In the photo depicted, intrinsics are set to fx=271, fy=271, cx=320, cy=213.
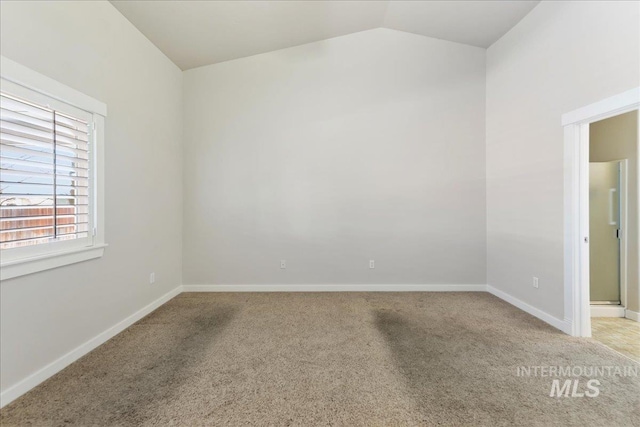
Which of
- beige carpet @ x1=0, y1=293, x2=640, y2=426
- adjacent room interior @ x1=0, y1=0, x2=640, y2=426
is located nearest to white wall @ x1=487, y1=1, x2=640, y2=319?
adjacent room interior @ x1=0, y1=0, x2=640, y2=426

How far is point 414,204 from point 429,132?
3.56 ft

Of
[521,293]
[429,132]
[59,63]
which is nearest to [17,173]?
[59,63]

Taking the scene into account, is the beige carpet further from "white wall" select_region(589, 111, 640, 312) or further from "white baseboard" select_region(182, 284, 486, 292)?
"white wall" select_region(589, 111, 640, 312)

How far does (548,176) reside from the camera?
2.97 m

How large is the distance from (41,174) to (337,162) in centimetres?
311

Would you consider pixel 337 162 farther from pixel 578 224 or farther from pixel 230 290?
pixel 578 224

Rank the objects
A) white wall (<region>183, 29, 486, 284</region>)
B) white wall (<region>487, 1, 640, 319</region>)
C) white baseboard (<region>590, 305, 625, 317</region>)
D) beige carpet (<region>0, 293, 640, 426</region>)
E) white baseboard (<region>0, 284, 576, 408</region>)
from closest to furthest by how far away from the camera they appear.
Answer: beige carpet (<region>0, 293, 640, 426</region>) → white baseboard (<region>0, 284, 576, 408</region>) → white wall (<region>487, 1, 640, 319</region>) → white baseboard (<region>590, 305, 625, 317</region>) → white wall (<region>183, 29, 486, 284</region>)

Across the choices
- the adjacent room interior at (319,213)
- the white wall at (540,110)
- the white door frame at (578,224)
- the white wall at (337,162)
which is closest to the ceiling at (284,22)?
the adjacent room interior at (319,213)

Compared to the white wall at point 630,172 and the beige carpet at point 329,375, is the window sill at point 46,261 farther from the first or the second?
the white wall at point 630,172

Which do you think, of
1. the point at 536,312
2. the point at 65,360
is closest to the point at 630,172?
the point at 536,312

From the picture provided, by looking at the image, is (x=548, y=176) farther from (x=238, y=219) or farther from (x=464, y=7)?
(x=238, y=219)

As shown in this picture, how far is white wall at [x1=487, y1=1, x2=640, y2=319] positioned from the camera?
2.33 metres

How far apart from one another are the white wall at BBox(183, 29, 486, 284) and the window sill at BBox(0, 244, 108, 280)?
5.37ft

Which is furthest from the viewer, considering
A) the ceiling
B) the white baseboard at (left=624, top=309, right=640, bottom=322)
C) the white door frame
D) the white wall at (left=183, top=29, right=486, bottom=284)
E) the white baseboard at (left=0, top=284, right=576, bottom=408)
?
the white wall at (left=183, top=29, right=486, bottom=284)
